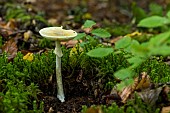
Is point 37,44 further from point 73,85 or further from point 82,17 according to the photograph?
point 82,17

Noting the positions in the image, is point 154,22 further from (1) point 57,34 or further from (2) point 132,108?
(1) point 57,34

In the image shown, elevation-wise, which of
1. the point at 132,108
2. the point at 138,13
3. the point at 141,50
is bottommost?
the point at 132,108

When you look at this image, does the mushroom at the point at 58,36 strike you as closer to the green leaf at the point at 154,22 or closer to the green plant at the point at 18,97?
the green plant at the point at 18,97

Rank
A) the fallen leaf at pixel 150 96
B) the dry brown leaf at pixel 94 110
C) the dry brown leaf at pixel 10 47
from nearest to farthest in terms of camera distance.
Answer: the dry brown leaf at pixel 94 110 → the fallen leaf at pixel 150 96 → the dry brown leaf at pixel 10 47

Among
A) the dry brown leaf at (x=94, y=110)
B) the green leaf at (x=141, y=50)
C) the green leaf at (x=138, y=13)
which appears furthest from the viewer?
the green leaf at (x=138, y=13)

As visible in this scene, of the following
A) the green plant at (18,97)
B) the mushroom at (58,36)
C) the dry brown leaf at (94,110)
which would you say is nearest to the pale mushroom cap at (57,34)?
the mushroom at (58,36)

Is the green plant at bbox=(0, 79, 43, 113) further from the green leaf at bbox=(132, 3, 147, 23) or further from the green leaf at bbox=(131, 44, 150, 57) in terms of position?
the green leaf at bbox=(132, 3, 147, 23)

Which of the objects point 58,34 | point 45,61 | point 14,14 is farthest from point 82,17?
point 58,34

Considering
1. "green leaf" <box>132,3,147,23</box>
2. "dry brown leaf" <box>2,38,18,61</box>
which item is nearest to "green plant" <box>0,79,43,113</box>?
"dry brown leaf" <box>2,38,18,61</box>

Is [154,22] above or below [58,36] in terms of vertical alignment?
above

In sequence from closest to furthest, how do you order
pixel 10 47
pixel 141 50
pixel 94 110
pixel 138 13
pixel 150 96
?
pixel 141 50, pixel 94 110, pixel 150 96, pixel 10 47, pixel 138 13

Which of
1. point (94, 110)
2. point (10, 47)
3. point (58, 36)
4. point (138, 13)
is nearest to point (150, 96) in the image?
point (94, 110)
